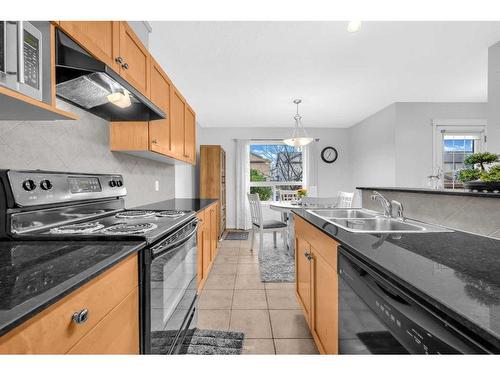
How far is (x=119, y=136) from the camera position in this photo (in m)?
1.98

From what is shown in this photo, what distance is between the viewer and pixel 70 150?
1.56 metres

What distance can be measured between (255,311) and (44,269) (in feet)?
5.94

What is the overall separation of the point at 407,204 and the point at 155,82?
2075 millimetres

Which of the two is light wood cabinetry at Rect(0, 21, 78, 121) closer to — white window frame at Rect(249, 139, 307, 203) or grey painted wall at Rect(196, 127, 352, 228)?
grey painted wall at Rect(196, 127, 352, 228)

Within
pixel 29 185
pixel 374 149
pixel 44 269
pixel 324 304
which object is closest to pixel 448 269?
pixel 324 304

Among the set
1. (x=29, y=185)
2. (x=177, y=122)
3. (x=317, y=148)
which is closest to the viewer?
(x=29, y=185)

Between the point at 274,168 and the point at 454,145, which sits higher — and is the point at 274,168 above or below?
below

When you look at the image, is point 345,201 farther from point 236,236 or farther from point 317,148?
point 317,148

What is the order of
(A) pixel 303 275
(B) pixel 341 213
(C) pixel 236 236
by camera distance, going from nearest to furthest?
(A) pixel 303 275 → (B) pixel 341 213 → (C) pixel 236 236

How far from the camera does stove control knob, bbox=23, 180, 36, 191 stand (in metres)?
1.10

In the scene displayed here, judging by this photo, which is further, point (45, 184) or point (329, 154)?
point (329, 154)

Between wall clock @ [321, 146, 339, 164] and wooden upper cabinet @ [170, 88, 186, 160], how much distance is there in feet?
13.4
